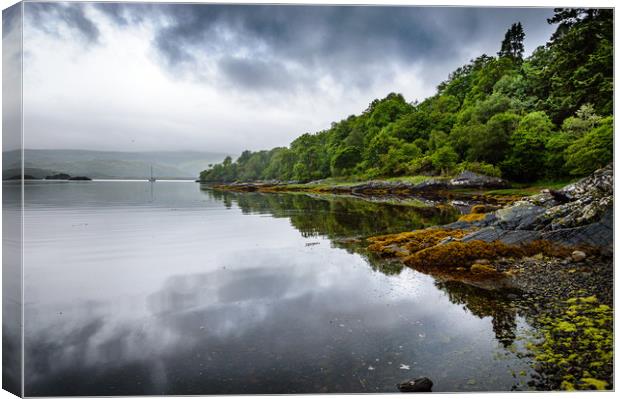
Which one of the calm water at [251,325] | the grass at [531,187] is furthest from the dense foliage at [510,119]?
the calm water at [251,325]

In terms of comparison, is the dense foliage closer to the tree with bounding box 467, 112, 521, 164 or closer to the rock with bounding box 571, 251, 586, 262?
the tree with bounding box 467, 112, 521, 164

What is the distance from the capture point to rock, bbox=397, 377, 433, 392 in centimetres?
417

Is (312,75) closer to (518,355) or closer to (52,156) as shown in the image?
(52,156)

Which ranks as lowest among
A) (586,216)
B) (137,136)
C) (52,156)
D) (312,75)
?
(586,216)

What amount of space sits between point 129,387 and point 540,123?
11.9 meters

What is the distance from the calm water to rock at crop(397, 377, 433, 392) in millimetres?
113

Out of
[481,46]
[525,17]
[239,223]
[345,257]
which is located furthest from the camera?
[239,223]

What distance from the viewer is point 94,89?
20.9 ft

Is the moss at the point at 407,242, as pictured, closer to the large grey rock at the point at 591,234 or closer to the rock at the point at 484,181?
the large grey rock at the point at 591,234

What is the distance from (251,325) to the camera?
5.68 metres

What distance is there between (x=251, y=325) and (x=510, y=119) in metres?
10.7

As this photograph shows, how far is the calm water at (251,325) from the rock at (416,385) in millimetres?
113

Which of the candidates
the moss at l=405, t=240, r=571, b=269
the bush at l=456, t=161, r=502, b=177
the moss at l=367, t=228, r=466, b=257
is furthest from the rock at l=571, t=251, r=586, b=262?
the bush at l=456, t=161, r=502, b=177

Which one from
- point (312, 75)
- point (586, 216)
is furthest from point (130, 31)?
point (586, 216)
